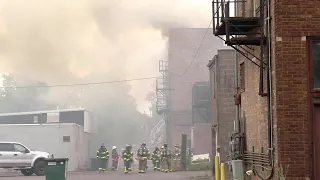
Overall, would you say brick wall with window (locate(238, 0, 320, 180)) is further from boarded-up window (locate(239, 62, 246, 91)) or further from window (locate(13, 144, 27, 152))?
window (locate(13, 144, 27, 152))

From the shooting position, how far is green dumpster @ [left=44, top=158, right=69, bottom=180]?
16.8 meters

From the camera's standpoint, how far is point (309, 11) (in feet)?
36.1

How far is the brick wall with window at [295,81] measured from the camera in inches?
428

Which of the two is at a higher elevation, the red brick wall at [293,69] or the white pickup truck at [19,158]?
the red brick wall at [293,69]

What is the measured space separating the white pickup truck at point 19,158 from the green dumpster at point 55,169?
8.82 m

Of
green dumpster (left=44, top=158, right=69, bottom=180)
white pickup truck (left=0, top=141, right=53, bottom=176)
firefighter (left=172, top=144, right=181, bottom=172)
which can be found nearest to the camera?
green dumpster (left=44, top=158, right=69, bottom=180)

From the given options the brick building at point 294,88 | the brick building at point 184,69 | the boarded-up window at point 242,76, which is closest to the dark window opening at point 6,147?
the boarded-up window at point 242,76

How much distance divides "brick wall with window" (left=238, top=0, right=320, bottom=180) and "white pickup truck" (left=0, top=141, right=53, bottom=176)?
16659 millimetres

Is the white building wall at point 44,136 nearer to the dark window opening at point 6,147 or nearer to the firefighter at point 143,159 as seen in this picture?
the firefighter at point 143,159

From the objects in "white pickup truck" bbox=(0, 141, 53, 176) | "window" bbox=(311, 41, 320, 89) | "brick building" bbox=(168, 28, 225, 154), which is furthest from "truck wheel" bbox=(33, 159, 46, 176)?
"brick building" bbox=(168, 28, 225, 154)

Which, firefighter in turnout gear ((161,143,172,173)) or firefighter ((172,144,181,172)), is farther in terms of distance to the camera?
firefighter ((172,144,181,172))

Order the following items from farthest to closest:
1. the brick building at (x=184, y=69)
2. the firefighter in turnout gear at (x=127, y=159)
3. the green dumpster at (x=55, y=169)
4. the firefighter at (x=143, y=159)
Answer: the brick building at (x=184, y=69) → the firefighter at (x=143, y=159) → the firefighter in turnout gear at (x=127, y=159) → the green dumpster at (x=55, y=169)

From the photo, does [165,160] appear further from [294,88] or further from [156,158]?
[294,88]

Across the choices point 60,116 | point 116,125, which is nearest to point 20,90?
point 116,125
